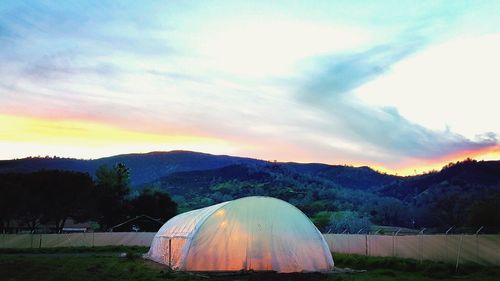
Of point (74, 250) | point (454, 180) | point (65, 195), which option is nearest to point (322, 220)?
point (65, 195)

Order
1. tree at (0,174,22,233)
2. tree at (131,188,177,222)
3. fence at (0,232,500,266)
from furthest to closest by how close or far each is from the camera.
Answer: tree at (131,188,177,222) → tree at (0,174,22,233) → fence at (0,232,500,266)

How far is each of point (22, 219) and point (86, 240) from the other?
23.4 metres

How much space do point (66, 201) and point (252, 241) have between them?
5300cm

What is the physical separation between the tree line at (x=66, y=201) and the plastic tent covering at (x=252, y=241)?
Result: 46490mm

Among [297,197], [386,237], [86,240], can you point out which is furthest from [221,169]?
[386,237]

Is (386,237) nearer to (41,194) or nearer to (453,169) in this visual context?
(41,194)

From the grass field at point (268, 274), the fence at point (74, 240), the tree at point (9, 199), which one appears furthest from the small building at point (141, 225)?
the grass field at point (268, 274)

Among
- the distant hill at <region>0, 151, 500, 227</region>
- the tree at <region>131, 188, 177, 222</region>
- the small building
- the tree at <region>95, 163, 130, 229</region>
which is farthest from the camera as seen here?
the distant hill at <region>0, 151, 500, 227</region>

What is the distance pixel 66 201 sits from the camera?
75188 mm

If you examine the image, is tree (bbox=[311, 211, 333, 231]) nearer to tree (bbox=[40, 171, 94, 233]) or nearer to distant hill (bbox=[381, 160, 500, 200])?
distant hill (bbox=[381, 160, 500, 200])

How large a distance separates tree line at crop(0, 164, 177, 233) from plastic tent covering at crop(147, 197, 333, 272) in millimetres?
46490

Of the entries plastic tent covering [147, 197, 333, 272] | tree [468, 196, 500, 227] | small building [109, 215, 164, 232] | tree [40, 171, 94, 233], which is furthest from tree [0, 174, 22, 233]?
tree [468, 196, 500, 227]

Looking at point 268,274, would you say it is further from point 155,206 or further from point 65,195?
point 155,206

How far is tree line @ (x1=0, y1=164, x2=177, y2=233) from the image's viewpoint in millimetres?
70438
